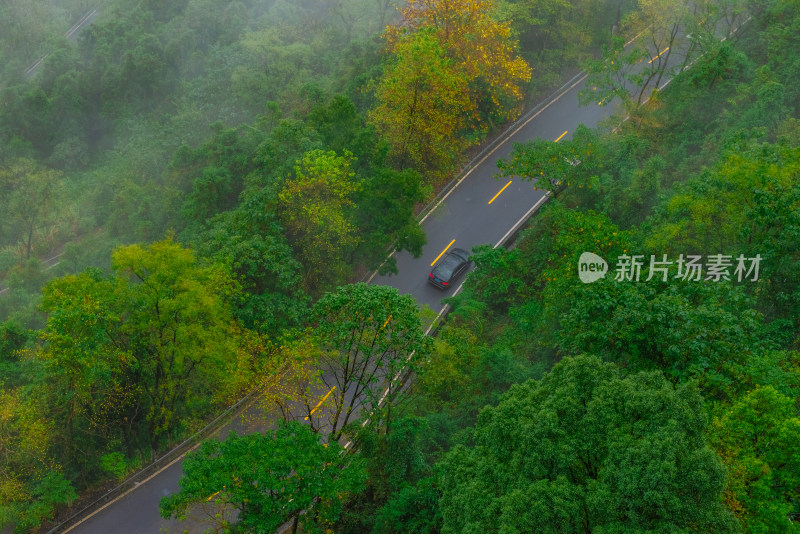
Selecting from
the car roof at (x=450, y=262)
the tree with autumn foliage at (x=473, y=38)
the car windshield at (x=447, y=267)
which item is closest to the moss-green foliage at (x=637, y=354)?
the car windshield at (x=447, y=267)

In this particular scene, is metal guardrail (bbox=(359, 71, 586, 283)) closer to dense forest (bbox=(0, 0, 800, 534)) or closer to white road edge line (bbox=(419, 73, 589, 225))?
white road edge line (bbox=(419, 73, 589, 225))

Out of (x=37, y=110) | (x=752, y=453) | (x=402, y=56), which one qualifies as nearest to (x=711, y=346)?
(x=752, y=453)

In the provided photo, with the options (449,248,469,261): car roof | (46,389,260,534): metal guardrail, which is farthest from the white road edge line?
(46,389,260,534): metal guardrail

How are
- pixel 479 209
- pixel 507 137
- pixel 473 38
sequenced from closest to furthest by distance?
1. pixel 473 38
2. pixel 479 209
3. pixel 507 137

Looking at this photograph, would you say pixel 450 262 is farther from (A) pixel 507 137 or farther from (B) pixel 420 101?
(A) pixel 507 137

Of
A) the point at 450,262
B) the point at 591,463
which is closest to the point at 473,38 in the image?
the point at 450,262

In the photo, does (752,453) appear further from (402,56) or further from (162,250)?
(402,56)

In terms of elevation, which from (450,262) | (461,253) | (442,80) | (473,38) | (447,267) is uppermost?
(473,38)

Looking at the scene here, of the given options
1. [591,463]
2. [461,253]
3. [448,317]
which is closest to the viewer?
[591,463]
